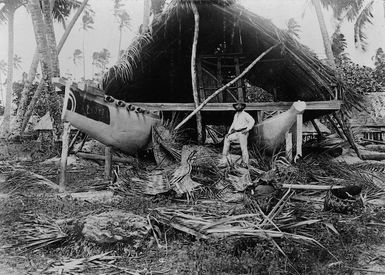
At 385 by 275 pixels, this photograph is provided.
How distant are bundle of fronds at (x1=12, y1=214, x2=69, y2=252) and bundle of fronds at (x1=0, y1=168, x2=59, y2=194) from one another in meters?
2.35

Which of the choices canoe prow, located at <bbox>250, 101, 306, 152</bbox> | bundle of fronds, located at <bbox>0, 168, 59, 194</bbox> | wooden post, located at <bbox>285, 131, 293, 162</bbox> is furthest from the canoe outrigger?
bundle of fronds, located at <bbox>0, 168, 59, 194</bbox>

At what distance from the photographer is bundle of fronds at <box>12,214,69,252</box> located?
14.2ft

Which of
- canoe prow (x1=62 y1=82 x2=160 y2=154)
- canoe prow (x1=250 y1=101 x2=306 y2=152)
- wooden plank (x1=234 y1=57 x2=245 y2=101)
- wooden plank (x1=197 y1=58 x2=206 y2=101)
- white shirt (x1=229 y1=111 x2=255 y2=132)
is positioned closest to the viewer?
canoe prow (x1=62 y1=82 x2=160 y2=154)

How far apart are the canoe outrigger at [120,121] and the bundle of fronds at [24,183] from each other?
1214 mm

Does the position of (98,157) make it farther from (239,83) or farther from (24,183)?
(239,83)

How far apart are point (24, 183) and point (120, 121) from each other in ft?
6.82

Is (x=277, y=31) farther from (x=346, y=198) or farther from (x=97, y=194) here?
(x=97, y=194)

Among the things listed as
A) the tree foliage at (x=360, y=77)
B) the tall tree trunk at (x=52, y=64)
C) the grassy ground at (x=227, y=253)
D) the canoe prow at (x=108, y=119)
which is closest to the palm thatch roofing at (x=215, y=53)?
the canoe prow at (x=108, y=119)

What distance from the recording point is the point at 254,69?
1110 cm

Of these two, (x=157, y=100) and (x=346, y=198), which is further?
(x=157, y=100)

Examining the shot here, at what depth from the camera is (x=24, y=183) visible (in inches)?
290

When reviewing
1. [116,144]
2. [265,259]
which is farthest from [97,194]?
[265,259]

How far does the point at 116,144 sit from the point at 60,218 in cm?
298

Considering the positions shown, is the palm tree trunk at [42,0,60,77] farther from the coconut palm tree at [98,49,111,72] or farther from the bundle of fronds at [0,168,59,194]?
the coconut palm tree at [98,49,111,72]
